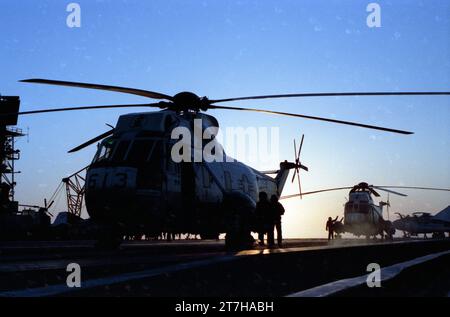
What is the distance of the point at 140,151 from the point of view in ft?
54.8

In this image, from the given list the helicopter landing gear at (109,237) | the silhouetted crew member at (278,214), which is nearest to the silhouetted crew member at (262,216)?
the silhouetted crew member at (278,214)

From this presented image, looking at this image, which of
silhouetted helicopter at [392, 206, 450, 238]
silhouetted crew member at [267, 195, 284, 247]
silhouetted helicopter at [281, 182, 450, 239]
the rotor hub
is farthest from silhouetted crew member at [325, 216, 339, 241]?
silhouetted helicopter at [392, 206, 450, 238]

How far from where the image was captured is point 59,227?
186 feet

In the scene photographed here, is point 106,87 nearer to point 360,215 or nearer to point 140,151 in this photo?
point 140,151

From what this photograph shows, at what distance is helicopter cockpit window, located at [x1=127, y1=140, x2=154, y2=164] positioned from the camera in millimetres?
16562

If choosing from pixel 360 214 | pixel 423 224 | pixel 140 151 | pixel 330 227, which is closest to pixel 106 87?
pixel 140 151

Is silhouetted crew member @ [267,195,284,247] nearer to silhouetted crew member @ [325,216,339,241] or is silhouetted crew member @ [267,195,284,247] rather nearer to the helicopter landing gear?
the helicopter landing gear

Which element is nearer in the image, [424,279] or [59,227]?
[424,279]
